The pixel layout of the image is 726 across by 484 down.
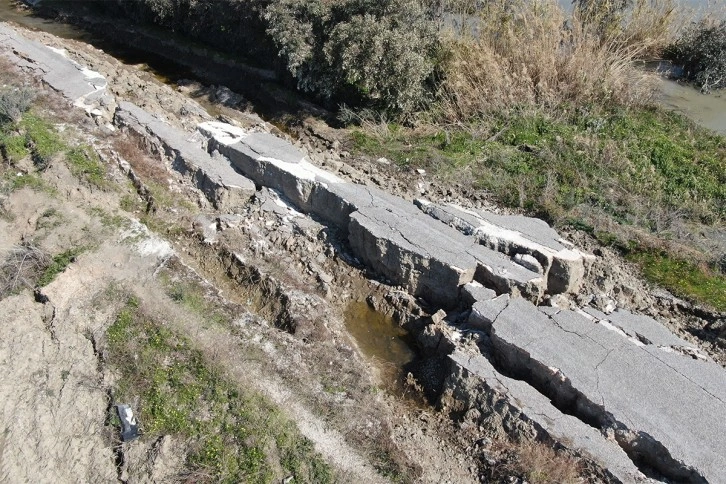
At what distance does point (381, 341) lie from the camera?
27.9 feet

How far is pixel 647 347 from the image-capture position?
7.29 meters

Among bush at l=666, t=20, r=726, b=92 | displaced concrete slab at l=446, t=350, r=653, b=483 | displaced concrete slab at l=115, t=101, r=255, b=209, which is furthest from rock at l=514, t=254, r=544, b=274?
bush at l=666, t=20, r=726, b=92

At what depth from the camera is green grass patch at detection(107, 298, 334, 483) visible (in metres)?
6.22

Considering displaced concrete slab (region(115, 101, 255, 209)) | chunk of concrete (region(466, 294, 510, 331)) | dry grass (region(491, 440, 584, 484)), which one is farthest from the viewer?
displaced concrete slab (region(115, 101, 255, 209))

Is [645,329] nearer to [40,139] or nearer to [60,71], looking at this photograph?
[40,139]

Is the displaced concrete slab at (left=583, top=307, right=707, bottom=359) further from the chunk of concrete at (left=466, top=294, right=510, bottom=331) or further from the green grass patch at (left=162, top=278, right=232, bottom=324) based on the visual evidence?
the green grass patch at (left=162, top=278, right=232, bottom=324)

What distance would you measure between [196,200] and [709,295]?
29.7ft

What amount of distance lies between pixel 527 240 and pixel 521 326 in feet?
6.24

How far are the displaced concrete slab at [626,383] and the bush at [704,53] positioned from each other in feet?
35.9

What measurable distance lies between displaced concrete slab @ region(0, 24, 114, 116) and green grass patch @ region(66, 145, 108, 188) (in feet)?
6.13

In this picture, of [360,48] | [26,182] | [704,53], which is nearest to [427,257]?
[360,48]

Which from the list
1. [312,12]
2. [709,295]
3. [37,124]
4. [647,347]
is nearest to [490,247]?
[647,347]

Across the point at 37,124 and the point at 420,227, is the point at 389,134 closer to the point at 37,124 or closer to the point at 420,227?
the point at 420,227

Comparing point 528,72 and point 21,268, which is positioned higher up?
point 528,72
